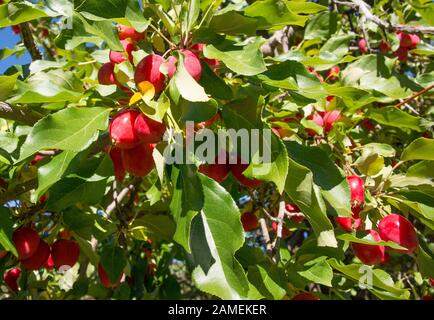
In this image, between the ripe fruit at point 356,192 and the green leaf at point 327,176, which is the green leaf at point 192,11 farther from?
the ripe fruit at point 356,192

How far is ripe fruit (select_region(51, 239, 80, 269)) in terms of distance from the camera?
1373 millimetres

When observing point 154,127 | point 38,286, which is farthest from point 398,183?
point 38,286

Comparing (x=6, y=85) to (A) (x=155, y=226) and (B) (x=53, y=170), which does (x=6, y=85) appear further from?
(A) (x=155, y=226)

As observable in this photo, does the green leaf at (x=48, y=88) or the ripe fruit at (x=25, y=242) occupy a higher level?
the green leaf at (x=48, y=88)

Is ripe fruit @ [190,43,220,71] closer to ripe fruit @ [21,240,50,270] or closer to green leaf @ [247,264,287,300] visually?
green leaf @ [247,264,287,300]

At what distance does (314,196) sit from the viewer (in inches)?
38.3

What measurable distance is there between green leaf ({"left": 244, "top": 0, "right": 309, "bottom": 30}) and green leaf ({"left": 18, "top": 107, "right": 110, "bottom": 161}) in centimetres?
37

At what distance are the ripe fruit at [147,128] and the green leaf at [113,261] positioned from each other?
0.69 metres

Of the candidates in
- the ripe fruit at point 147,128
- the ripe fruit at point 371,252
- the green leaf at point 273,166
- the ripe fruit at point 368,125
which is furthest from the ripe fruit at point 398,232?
the ripe fruit at point 368,125

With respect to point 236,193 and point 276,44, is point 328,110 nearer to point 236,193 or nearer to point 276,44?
point 236,193

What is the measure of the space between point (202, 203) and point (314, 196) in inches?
9.3

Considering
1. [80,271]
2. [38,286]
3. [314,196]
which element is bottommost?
[80,271]

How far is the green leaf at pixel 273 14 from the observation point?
94 centimetres
